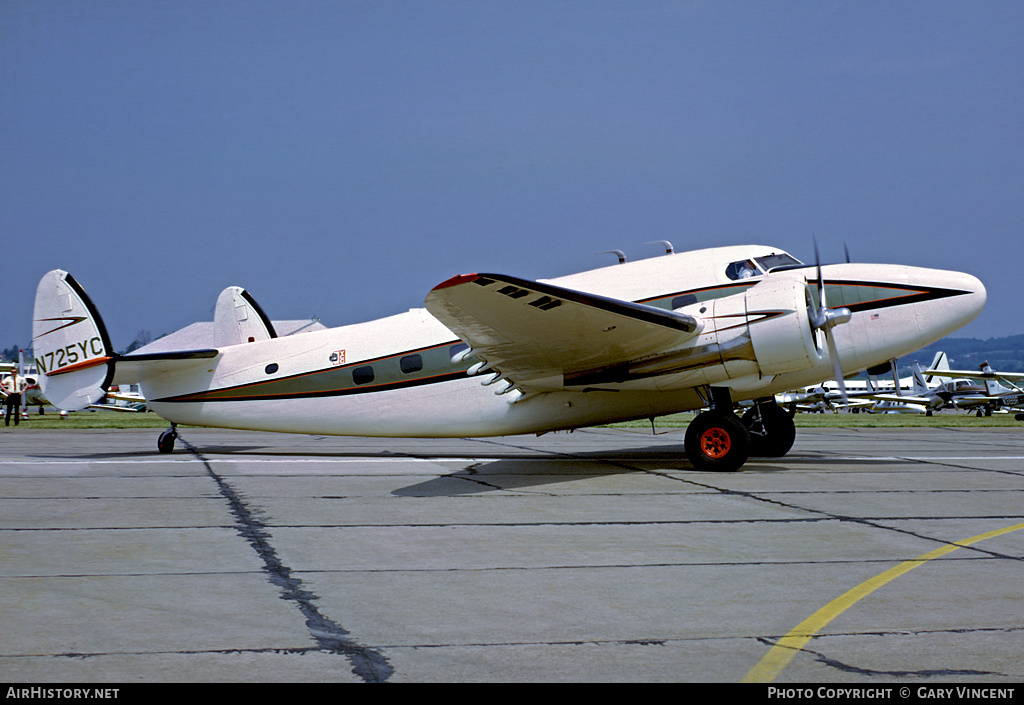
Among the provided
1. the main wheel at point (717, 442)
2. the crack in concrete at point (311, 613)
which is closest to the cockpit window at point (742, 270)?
the main wheel at point (717, 442)

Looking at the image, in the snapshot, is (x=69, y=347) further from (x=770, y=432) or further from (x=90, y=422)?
(x=90, y=422)

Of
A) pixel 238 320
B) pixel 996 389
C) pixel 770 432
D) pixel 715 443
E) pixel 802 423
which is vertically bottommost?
pixel 996 389

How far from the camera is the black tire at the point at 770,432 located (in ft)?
55.0

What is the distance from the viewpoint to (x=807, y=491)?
1152 centimetres

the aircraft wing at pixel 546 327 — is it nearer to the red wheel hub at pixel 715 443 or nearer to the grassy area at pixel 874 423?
the red wheel hub at pixel 715 443

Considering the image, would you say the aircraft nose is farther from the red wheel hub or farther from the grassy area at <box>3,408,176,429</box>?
the grassy area at <box>3,408,176,429</box>

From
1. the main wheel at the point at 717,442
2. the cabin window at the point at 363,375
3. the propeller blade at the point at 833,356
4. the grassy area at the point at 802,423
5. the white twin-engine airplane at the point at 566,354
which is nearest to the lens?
the white twin-engine airplane at the point at 566,354

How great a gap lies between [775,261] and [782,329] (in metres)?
2.42

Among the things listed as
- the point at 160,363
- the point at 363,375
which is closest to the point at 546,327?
the point at 363,375

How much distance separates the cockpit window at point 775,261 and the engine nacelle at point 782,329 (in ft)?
5.10

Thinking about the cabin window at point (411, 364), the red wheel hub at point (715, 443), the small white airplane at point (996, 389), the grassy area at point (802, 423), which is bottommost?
the small white airplane at point (996, 389)

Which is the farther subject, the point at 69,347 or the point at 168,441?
the point at 168,441

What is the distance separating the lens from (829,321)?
13781 mm

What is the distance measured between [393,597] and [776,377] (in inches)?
389
